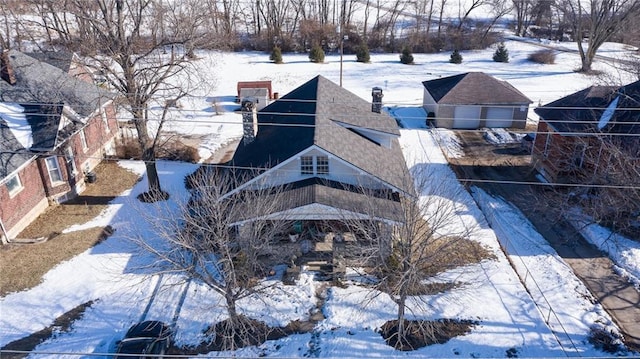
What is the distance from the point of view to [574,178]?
24.5 metres

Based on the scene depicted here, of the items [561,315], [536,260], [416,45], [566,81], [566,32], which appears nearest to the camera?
[561,315]

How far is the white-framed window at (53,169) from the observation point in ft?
72.9

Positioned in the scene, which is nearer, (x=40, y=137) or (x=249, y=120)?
(x=249, y=120)

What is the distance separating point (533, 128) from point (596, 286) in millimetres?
19436

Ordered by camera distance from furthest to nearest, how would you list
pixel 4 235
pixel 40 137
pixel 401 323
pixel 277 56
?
pixel 277 56 < pixel 40 137 < pixel 4 235 < pixel 401 323

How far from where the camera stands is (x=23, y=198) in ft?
67.9

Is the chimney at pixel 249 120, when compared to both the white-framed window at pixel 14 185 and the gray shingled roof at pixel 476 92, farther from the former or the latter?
the gray shingled roof at pixel 476 92

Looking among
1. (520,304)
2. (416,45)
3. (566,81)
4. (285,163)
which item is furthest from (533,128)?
(416,45)

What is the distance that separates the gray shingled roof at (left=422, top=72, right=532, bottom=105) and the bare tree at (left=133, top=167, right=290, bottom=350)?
1995 cm

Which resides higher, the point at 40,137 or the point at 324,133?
the point at 324,133

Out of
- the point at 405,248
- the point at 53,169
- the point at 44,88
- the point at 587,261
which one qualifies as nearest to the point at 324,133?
the point at 405,248

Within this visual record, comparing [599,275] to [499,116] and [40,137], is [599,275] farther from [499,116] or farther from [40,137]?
[40,137]

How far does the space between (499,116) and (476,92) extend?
252cm

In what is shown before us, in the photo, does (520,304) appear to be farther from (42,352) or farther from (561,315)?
(42,352)
